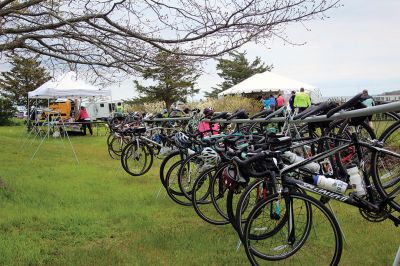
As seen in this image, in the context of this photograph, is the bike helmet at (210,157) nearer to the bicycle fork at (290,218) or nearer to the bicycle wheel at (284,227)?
the bicycle wheel at (284,227)

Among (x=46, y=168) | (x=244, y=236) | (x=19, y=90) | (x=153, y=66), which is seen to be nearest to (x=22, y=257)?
(x=244, y=236)

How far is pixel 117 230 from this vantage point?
5.18 metres

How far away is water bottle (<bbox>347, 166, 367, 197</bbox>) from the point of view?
3449 mm

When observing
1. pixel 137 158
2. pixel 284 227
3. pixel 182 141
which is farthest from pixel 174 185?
pixel 284 227

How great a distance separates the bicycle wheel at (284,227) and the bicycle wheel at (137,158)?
15.7ft

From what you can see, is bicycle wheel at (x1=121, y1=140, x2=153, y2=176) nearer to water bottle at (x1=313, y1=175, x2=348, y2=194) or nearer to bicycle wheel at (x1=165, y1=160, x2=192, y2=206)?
bicycle wheel at (x1=165, y1=160, x2=192, y2=206)

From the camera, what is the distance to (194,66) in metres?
7.11

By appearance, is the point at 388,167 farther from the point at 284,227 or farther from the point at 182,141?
the point at 182,141

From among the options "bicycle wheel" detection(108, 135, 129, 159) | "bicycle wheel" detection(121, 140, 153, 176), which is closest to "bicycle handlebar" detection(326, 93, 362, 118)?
"bicycle wheel" detection(121, 140, 153, 176)

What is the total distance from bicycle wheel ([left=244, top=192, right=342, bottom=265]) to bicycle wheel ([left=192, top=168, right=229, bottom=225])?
4.18ft

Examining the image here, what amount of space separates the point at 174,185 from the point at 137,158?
2474 millimetres

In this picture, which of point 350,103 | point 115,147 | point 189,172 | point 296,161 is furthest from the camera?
point 115,147

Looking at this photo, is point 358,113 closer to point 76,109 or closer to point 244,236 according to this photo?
point 244,236

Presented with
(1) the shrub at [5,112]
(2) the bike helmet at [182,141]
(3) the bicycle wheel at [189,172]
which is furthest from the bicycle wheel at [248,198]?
(1) the shrub at [5,112]
